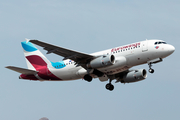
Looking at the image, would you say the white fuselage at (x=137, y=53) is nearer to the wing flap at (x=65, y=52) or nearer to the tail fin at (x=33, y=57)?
the wing flap at (x=65, y=52)

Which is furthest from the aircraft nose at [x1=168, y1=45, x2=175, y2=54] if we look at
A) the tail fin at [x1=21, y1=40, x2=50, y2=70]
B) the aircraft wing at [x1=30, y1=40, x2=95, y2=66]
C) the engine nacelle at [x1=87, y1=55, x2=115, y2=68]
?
the tail fin at [x1=21, y1=40, x2=50, y2=70]

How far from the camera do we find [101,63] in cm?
4041

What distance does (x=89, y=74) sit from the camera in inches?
1661

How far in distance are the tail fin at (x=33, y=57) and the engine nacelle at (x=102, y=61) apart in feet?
28.8

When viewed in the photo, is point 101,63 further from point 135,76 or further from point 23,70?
point 23,70

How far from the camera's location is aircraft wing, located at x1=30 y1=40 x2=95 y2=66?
3894 centimetres

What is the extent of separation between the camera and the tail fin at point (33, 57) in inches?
1874

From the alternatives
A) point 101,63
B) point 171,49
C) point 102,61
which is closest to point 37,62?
point 101,63

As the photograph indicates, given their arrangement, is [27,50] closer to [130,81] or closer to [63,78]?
[63,78]

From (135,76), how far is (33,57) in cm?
1516

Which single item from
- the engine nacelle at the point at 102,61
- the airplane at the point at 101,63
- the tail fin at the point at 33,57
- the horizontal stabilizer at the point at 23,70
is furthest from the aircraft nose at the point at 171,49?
the horizontal stabilizer at the point at 23,70

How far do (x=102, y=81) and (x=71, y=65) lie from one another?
5732 millimetres

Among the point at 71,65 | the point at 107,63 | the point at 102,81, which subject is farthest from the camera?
the point at 102,81

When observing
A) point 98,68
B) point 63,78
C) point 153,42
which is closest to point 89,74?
point 98,68
